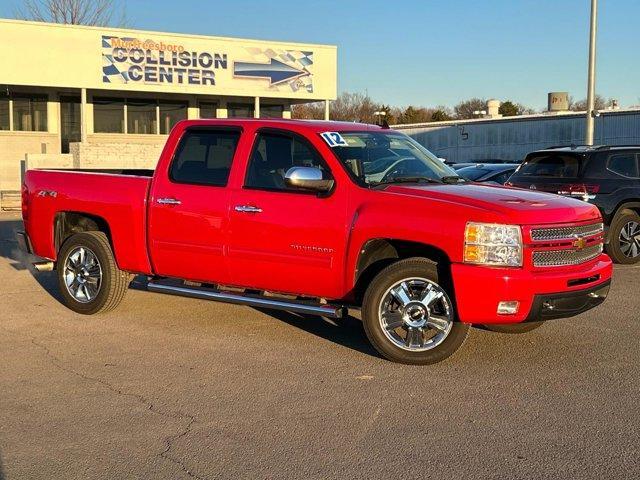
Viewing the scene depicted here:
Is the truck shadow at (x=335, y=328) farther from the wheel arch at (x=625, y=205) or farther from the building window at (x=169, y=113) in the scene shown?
the building window at (x=169, y=113)

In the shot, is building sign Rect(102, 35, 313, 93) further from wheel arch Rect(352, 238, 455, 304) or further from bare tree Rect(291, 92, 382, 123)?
bare tree Rect(291, 92, 382, 123)

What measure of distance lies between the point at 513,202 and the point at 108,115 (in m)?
26.7

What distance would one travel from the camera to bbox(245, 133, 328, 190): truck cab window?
668cm

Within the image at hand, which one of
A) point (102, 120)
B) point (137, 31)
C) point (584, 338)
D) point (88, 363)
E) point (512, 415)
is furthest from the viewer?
point (102, 120)

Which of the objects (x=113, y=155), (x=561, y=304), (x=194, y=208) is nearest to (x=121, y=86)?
(x=113, y=155)

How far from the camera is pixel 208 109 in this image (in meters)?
32.1

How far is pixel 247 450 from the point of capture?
4.30 m

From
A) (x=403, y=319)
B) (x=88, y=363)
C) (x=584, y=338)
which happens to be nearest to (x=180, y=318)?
(x=88, y=363)

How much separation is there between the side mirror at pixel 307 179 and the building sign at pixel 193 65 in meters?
23.5

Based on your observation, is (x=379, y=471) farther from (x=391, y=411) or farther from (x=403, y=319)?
(x=403, y=319)

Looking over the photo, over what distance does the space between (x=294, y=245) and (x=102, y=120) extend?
84.0ft

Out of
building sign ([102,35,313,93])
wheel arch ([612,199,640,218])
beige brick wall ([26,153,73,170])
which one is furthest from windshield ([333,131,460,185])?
building sign ([102,35,313,93])

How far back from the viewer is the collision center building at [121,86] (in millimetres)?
26531

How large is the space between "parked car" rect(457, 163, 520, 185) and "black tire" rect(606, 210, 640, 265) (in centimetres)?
472
